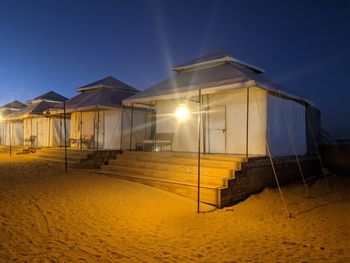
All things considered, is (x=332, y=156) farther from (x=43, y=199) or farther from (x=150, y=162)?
(x=43, y=199)

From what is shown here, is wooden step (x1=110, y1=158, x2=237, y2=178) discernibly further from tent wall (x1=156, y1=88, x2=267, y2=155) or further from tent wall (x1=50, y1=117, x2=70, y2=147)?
tent wall (x1=50, y1=117, x2=70, y2=147)

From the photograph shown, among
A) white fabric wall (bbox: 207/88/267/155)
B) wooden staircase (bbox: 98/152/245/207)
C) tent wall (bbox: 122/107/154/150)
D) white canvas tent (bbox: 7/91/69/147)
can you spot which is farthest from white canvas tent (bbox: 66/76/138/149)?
white fabric wall (bbox: 207/88/267/155)

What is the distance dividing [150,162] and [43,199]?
4.52m

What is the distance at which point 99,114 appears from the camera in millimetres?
17859

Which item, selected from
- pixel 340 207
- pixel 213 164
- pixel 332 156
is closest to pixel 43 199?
pixel 213 164

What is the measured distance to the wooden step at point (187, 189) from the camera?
27.2 feet

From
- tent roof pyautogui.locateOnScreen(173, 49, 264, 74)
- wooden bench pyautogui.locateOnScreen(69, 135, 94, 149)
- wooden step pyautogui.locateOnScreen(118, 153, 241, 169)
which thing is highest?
tent roof pyautogui.locateOnScreen(173, 49, 264, 74)

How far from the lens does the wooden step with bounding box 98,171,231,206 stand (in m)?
8.29

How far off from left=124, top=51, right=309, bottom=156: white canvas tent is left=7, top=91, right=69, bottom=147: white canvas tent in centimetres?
1142

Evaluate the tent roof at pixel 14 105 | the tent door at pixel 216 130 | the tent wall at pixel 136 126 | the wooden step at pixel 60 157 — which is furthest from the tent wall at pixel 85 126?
the tent roof at pixel 14 105

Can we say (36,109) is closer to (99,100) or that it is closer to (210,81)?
Result: (99,100)

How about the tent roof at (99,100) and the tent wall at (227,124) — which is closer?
the tent wall at (227,124)

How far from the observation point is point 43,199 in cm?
777

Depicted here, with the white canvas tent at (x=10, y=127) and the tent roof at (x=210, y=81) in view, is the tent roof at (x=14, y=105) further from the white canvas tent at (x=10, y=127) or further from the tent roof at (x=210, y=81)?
the tent roof at (x=210, y=81)
